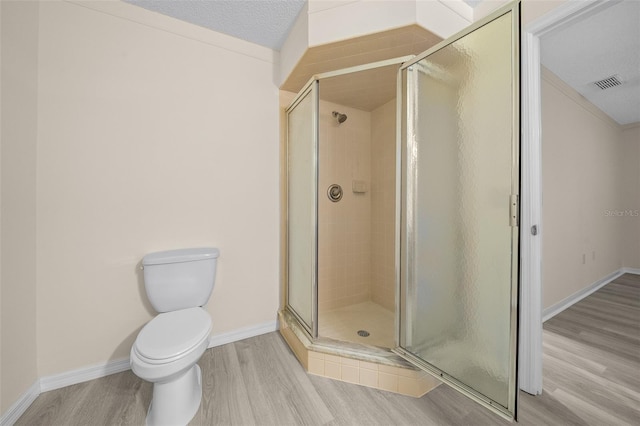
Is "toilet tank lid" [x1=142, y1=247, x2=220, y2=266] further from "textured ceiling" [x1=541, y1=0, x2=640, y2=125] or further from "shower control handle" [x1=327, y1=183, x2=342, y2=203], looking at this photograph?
"textured ceiling" [x1=541, y1=0, x2=640, y2=125]

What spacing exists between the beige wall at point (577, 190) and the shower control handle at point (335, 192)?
1927mm

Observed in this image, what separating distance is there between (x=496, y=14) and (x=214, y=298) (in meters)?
2.31

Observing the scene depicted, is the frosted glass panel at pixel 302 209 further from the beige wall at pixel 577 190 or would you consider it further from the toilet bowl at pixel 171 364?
the beige wall at pixel 577 190

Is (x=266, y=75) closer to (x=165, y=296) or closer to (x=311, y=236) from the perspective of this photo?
(x=311, y=236)

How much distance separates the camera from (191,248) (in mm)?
1739

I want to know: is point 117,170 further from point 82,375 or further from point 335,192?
point 335,192

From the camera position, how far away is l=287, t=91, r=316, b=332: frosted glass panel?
1.64 metres

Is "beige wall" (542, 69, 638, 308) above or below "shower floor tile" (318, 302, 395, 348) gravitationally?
above

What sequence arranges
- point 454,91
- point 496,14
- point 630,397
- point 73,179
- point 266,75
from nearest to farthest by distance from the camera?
point 496,14, point 454,91, point 630,397, point 73,179, point 266,75

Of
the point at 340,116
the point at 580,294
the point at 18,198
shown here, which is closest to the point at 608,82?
the point at 580,294

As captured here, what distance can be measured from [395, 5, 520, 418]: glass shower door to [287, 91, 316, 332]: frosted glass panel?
1.96 feet

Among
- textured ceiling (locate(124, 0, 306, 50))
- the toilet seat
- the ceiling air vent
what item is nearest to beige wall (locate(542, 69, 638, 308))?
the ceiling air vent

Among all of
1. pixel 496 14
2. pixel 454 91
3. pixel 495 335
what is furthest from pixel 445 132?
pixel 495 335

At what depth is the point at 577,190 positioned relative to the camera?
270 centimetres
